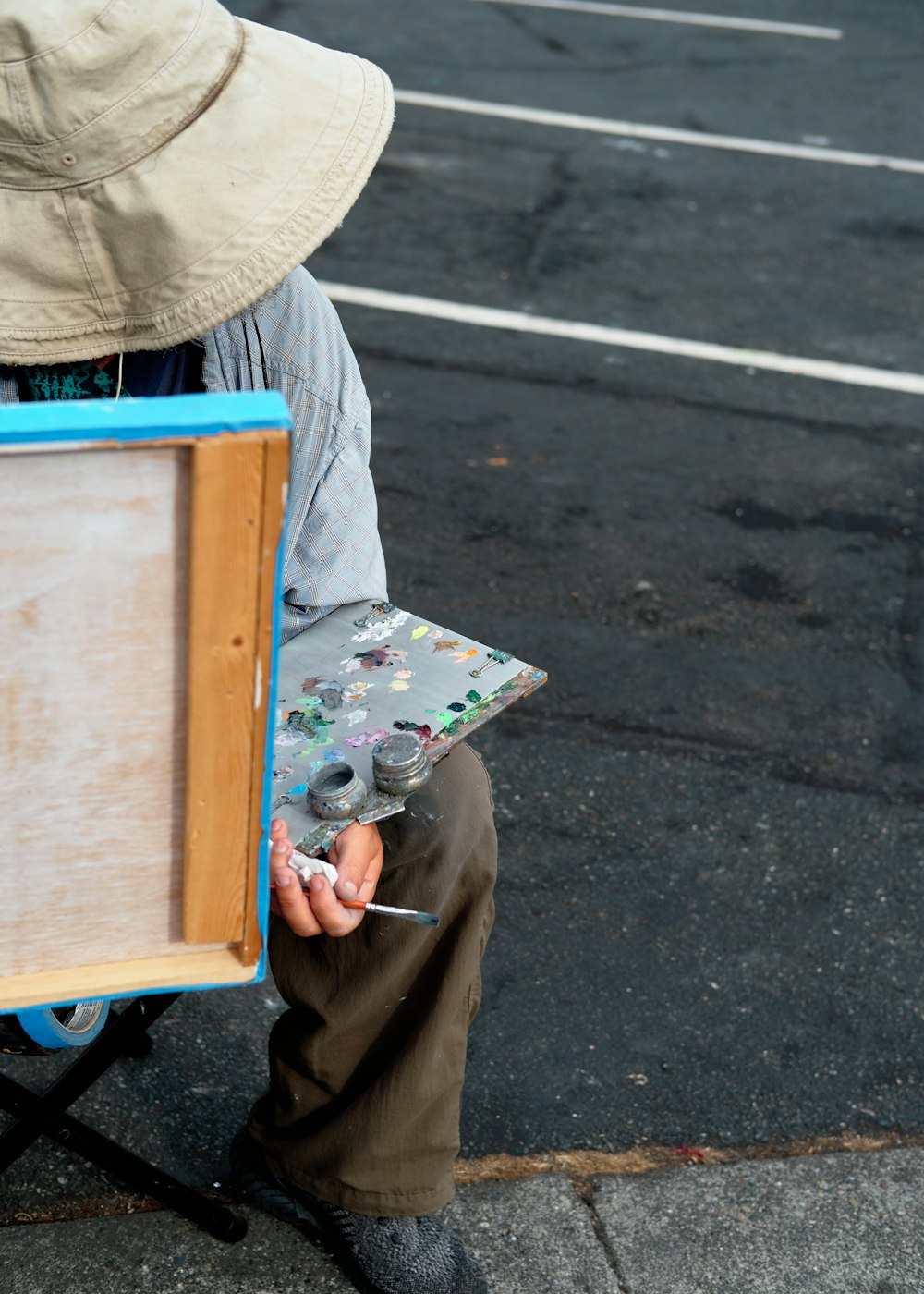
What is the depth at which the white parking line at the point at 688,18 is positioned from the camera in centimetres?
1049

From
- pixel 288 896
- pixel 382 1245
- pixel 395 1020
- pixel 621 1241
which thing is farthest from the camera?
pixel 621 1241

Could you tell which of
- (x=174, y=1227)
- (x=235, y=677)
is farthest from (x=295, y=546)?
(x=174, y=1227)

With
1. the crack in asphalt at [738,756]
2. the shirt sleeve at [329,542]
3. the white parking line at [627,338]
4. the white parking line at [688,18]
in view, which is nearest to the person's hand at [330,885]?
the shirt sleeve at [329,542]

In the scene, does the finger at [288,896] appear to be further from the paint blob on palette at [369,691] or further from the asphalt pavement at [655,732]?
the asphalt pavement at [655,732]

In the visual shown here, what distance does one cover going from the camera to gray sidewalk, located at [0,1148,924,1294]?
1984 millimetres

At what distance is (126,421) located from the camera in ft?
3.25

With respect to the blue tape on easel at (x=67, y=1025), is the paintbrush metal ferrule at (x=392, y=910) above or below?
above

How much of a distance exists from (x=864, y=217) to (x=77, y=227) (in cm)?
621

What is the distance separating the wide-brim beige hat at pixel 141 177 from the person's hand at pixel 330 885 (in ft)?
1.93

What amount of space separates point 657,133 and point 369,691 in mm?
6937

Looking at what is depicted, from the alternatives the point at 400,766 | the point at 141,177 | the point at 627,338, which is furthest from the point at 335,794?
the point at 627,338

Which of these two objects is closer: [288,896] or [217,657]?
[217,657]

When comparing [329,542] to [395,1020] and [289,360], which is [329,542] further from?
[395,1020]

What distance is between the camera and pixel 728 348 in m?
5.38
